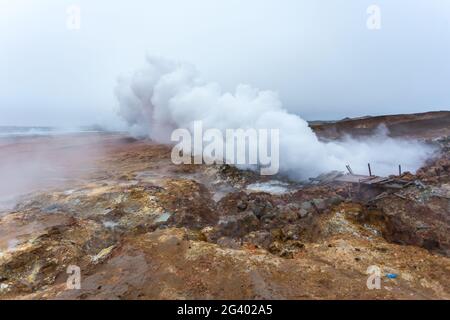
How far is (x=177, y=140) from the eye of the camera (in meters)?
23.0

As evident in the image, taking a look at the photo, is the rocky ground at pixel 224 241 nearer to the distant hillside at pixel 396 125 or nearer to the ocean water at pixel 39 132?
the distant hillside at pixel 396 125

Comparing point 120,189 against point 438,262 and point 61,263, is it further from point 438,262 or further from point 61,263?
point 438,262

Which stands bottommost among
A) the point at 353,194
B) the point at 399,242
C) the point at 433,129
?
the point at 399,242

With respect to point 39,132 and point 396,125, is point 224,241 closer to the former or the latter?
point 396,125

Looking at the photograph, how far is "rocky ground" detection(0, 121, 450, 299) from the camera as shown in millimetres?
4379

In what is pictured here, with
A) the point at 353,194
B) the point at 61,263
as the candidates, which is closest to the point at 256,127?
the point at 353,194

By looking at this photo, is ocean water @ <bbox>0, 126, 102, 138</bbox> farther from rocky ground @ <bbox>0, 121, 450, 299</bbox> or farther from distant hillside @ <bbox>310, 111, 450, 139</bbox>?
distant hillside @ <bbox>310, 111, 450, 139</bbox>

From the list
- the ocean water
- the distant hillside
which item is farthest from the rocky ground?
the ocean water

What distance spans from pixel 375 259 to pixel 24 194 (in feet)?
39.3

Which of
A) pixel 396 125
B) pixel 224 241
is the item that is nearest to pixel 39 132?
pixel 224 241

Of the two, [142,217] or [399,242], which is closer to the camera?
[399,242]

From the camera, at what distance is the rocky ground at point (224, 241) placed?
Answer: 4.38 metres

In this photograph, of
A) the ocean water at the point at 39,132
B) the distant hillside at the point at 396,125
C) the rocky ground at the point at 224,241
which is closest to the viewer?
the rocky ground at the point at 224,241

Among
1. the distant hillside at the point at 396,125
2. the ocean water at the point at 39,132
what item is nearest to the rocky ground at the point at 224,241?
the distant hillside at the point at 396,125
